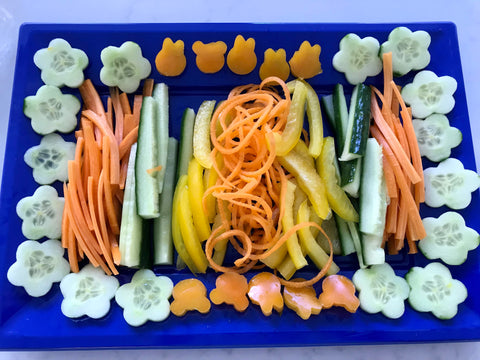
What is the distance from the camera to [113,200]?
206cm

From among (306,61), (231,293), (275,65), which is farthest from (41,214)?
(306,61)

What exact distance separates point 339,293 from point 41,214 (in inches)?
53.9

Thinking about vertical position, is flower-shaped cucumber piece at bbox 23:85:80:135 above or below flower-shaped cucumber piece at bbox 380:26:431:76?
below

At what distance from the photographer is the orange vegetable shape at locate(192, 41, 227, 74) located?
6.98 feet

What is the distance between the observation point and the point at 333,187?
203 cm

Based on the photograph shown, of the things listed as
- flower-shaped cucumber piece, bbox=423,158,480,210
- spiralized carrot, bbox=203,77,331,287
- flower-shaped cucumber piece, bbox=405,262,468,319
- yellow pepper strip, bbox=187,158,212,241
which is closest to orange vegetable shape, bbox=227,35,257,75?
spiralized carrot, bbox=203,77,331,287

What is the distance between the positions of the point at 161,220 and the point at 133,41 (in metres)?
0.89

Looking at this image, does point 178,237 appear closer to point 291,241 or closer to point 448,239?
point 291,241

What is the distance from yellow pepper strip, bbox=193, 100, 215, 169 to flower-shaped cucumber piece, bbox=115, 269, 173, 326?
0.56m

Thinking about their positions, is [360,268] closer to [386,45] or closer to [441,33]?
[386,45]

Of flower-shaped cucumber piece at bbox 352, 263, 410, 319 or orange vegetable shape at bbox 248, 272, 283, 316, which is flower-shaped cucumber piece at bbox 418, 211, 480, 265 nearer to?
flower-shaped cucumber piece at bbox 352, 263, 410, 319

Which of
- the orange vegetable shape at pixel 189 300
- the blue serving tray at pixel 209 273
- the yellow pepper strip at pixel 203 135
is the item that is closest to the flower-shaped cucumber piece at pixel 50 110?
the blue serving tray at pixel 209 273

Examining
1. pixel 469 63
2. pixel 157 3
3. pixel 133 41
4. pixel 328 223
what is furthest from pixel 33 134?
pixel 469 63

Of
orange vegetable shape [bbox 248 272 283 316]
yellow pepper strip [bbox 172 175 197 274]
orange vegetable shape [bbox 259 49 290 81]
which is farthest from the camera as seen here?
orange vegetable shape [bbox 259 49 290 81]
